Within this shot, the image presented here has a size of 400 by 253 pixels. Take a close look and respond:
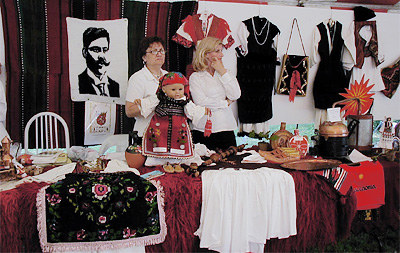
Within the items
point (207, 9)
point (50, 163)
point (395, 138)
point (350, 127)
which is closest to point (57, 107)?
point (50, 163)

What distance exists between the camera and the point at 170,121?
213cm

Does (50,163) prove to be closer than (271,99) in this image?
Yes

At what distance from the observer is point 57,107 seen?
3.18 metres

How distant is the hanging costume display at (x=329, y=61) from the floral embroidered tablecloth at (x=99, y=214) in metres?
2.71

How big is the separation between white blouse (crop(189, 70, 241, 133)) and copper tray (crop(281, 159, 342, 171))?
0.79 meters

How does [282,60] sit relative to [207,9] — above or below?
below

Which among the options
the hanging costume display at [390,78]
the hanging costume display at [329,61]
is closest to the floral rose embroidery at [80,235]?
the hanging costume display at [329,61]

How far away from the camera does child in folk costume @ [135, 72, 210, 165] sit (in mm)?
2098

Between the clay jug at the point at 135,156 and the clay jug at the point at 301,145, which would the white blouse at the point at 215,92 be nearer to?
the clay jug at the point at 301,145

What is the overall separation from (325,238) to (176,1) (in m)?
2.66

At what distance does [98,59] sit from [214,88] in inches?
53.6

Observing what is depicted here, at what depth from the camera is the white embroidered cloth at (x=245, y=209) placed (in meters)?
1.83

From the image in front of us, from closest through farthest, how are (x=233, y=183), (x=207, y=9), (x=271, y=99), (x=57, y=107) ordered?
(x=233, y=183)
(x=57, y=107)
(x=207, y=9)
(x=271, y=99)

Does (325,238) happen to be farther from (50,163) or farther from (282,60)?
(282,60)
